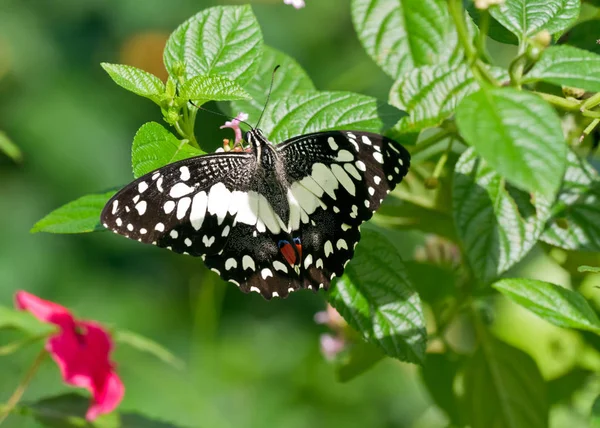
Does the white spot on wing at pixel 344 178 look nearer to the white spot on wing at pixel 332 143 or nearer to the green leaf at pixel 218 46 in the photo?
the white spot on wing at pixel 332 143

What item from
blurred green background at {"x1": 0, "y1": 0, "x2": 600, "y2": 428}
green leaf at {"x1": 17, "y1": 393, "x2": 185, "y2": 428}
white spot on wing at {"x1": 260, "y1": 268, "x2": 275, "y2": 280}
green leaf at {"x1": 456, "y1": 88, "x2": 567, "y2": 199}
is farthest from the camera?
blurred green background at {"x1": 0, "y1": 0, "x2": 600, "y2": 428}

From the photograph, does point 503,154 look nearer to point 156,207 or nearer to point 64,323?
point 156,207

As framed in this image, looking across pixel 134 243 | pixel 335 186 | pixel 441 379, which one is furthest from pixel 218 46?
pixel 134 243


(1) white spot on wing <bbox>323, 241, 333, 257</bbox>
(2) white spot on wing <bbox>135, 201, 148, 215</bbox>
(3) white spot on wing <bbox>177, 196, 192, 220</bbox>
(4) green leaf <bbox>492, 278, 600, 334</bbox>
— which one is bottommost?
(1) white spot on wing <bbox>323, 241, 333, 257</bbox>

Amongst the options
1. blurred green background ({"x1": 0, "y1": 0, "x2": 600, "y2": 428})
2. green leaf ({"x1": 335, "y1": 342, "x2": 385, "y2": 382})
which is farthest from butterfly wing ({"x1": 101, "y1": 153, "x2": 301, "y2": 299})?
blurred green background ({"x1": 0, "y1": 0, "x2": 600, "y2": 428})

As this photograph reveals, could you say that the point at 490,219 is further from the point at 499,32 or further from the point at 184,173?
the point at 184,173

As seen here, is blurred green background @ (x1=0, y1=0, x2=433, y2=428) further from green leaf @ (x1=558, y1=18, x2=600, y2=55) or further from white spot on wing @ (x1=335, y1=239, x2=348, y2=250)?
white spot on wing @ (x1=335, y1=239, x2=348, y2=250)

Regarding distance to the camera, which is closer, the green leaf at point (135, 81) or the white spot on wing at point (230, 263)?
the green leaf at point (135, 81)

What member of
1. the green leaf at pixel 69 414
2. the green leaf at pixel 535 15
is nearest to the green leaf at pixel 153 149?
the green leaf at pixel 535 15
